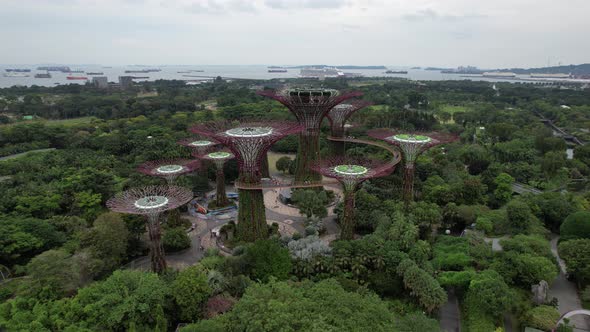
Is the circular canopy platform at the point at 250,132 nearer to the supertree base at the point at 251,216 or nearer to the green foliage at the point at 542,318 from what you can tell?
the supertree base at the point at 251,216

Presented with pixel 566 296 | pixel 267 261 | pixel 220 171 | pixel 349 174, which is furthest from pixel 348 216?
pixel 566 296

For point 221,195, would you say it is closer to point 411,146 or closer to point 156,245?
point 156,245

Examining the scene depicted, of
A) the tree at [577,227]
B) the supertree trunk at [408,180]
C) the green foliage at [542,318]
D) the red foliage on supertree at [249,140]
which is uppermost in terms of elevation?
the red foliage on supertree at [249,140]

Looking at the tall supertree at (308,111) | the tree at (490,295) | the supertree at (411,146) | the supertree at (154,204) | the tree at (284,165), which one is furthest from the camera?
the tree at (284,165)

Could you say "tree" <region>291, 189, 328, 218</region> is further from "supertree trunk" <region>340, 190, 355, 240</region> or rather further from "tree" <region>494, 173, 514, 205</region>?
"tree" <region>494, 173, 514, 205</region>

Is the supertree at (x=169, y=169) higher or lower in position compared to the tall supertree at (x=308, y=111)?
lower

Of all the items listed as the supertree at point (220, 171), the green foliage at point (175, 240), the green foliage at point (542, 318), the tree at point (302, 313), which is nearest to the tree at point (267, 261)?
the tree at point (302, 313)

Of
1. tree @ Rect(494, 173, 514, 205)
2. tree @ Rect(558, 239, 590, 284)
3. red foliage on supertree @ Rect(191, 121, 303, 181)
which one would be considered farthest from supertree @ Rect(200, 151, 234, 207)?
tree @ Rect(558, 239, 590, 284)
